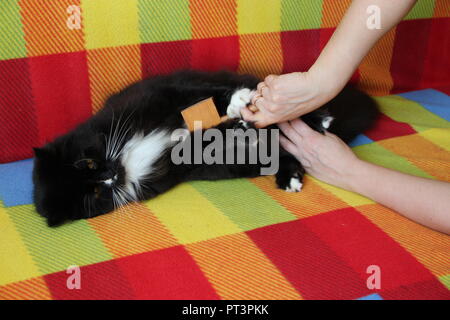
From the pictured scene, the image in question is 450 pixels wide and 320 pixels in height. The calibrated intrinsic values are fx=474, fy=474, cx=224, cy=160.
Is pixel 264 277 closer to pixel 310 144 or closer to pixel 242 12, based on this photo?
pixel 310 144

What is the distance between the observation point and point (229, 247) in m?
1.05

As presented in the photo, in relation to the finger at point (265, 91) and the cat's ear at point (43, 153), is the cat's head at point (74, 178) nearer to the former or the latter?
the cat's ear at point (43, 153)

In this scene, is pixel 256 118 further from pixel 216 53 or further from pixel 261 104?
pixel 216 53

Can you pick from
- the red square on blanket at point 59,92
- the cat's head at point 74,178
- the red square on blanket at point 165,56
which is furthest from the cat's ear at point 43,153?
the red square on blanket at point 165,56

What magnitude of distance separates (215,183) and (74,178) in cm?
37


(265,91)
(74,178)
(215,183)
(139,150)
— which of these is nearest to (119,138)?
(139,150)

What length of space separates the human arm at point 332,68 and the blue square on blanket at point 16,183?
657 millimetres

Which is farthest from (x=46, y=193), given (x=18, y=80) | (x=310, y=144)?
(x=310, y=144)

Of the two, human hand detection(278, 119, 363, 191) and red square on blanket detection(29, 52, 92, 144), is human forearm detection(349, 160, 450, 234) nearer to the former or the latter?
human hand detection(278, 119, 363, 191)

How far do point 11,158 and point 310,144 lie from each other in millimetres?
870

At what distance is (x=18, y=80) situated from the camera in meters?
1.32

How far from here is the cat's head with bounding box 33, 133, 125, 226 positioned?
3.65 feet

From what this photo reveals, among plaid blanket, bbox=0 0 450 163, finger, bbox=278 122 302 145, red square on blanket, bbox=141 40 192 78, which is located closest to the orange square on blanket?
plaid blanket, bbox=0 0 450 163

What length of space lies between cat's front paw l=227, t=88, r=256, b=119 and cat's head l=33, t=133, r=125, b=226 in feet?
1.13
